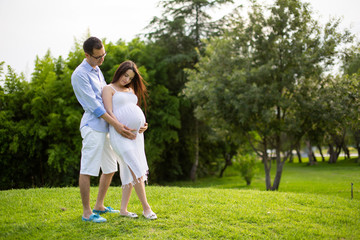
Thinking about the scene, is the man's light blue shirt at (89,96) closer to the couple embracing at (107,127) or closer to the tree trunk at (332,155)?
the couple embracing at (107,127)

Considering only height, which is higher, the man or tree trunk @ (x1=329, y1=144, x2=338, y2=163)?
the man

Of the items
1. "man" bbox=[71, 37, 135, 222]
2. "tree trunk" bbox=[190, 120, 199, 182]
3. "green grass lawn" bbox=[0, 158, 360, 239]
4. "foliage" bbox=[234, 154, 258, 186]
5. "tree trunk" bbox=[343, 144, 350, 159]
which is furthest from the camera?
"tree trunk" bbox=[190, 120, 199, 182]

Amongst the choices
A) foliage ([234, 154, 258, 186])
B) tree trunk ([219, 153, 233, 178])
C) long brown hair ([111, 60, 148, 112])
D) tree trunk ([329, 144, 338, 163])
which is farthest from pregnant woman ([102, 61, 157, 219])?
tree trunk ([219, 153, 233, 178])

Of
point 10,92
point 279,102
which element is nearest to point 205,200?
point 279,102

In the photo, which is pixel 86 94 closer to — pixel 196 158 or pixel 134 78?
pixel 134 78

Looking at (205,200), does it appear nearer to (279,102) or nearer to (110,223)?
(110,223)

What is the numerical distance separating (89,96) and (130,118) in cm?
57

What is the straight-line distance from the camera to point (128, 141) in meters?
3.77

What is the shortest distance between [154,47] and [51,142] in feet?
28.8

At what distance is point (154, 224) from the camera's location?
3.74m

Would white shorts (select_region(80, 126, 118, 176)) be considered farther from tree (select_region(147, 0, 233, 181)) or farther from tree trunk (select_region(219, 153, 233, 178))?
tree trunk (select_region(219, 153, 233, 178))

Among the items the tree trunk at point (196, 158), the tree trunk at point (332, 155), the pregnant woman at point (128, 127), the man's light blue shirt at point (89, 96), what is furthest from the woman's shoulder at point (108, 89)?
the tree trunk at point (196, 158)

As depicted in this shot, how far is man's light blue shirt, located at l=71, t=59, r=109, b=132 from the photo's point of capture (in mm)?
3594

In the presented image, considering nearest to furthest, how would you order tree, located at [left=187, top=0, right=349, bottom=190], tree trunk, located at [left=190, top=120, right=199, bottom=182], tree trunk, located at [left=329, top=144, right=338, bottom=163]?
tree, located at [left=187, top=0, right=349, bottom=190], tree trunk, located at [left=329, top=144, right=338, bottom=163], tree trunk, located at [left=190, top=120, right=199, bottom=182]
